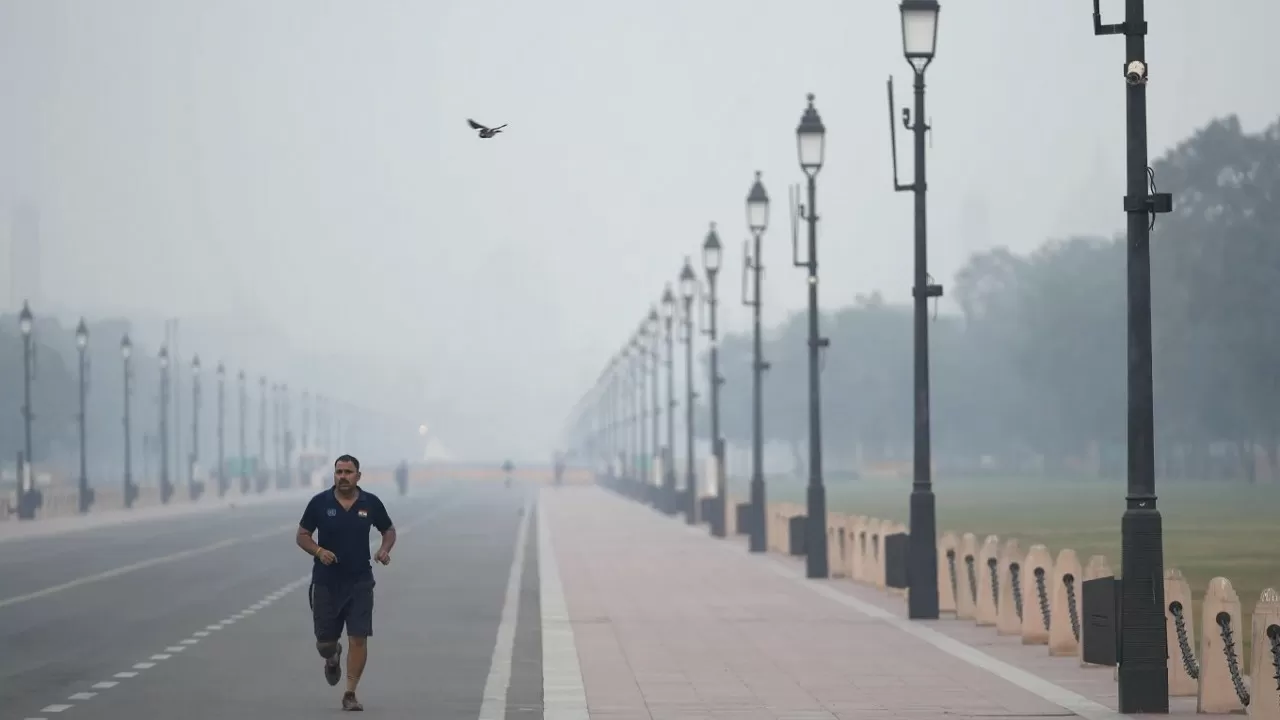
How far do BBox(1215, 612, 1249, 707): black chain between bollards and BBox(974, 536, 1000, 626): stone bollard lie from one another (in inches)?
340

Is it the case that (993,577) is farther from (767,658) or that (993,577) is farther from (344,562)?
(344,562)

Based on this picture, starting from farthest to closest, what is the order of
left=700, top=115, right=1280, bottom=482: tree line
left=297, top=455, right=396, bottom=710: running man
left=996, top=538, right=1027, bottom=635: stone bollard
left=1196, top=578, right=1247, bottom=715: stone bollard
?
left=700, top=115, right=1280, bottom=482: tree line, left=996, top=538, right=1027, bottom=635: stone bollard, left=297, top=455, right=396, bottom=710: running man, left=1196, top=578, right=1247, bottom=715: stone bollard

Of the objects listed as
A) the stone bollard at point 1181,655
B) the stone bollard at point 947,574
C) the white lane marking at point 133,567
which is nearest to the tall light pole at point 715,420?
the white lane marking at point 133,567

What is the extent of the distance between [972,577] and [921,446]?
1.64m

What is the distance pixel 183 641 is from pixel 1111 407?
101 meters

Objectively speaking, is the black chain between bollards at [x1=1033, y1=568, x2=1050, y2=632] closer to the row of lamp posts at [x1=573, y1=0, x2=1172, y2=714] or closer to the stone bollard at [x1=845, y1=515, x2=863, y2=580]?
the row of lamp posts at [x1=573, y1=0, x2=1172, y2=714]

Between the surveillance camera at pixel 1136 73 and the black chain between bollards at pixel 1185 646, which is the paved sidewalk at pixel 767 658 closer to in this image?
the black chain between bollards at pixel 1185 646

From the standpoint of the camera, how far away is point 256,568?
43094 millimetres

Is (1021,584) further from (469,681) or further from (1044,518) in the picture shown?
(1044,518)

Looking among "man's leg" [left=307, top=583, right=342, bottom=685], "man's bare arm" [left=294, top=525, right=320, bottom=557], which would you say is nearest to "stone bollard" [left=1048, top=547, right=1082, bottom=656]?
"man's leg" [left=307, top=583, right=342, bottom=685]

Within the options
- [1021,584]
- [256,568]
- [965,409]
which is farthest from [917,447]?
[965,409]

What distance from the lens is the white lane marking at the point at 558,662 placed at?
1742 cm

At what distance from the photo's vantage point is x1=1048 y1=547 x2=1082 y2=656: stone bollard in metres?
21.4

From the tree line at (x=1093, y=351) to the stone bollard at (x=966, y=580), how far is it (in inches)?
155
